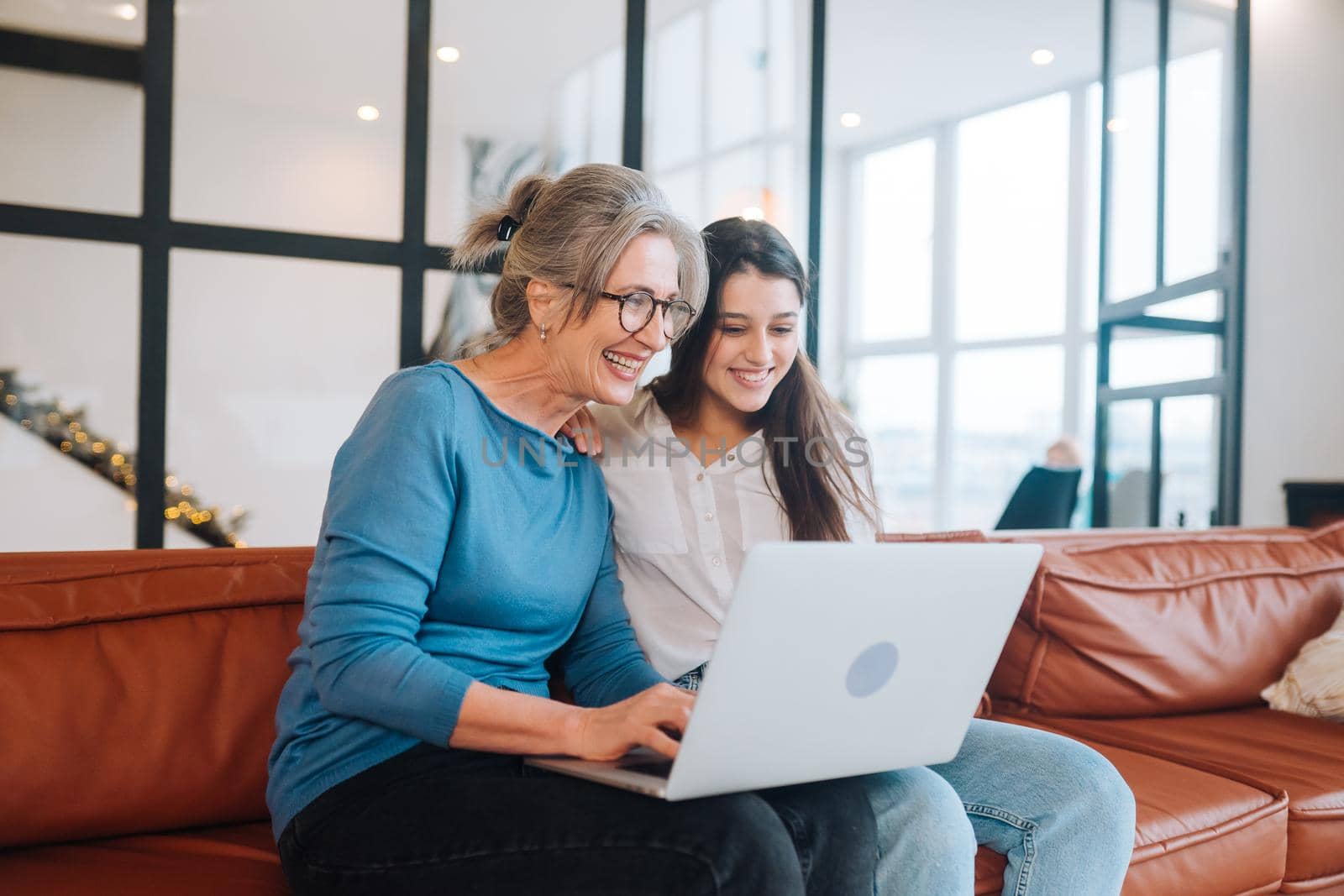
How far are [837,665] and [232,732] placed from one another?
0.87 m

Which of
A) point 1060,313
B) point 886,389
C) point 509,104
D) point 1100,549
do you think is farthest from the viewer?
point 886,389

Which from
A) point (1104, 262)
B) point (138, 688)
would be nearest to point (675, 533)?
point (138, 688)

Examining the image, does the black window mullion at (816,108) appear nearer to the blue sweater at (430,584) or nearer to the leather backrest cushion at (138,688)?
the blue sweater at (430,584)

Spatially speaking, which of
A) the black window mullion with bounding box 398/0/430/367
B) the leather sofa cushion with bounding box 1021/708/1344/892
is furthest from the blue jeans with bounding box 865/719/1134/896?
the black window mullion with bounding box 398/0/430/367

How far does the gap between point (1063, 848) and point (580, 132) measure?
2.63 metres

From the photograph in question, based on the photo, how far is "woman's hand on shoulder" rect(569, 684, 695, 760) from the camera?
3.27ft

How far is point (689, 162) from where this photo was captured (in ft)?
12.2

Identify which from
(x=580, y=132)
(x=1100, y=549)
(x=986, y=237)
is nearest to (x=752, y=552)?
(x=1100, y=549)

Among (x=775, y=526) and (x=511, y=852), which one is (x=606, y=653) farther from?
(x=511, y=852)

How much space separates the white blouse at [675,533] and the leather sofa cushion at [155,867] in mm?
572

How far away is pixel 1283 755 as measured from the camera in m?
1.76

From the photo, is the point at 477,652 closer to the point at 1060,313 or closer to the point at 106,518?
the point at 106,518

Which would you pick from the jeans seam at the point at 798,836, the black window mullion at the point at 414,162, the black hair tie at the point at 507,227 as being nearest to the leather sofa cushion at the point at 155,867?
the jeans seam at the point at 798,836

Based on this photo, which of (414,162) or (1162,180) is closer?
(414,162)
